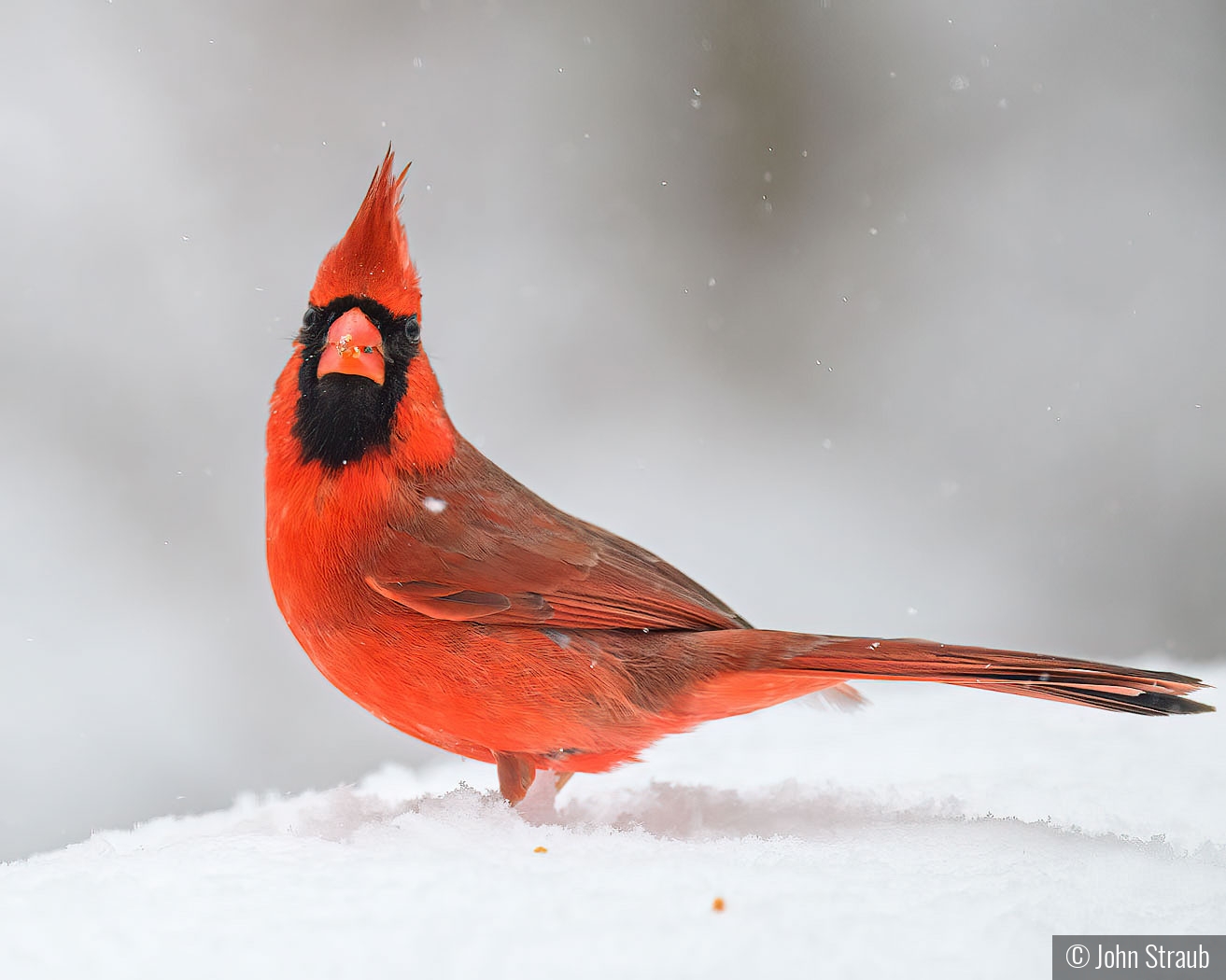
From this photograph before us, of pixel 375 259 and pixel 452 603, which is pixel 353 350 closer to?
pixel 375 259

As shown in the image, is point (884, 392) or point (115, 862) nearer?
point (115, 862)

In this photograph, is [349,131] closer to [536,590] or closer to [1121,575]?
[536,590]

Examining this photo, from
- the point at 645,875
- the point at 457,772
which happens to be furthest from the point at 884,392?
the point at 645,875

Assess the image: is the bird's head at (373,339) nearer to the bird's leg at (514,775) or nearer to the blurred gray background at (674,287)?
the bird's leg at (514,775)

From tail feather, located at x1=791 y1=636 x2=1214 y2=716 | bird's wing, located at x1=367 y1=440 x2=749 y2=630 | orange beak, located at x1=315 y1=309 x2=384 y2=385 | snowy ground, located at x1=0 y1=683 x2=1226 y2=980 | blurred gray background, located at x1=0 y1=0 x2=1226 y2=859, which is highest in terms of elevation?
blurred gray background, located at x1=0 y1=0 x2=1226 y2=859

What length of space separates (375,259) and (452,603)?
0.49 meters

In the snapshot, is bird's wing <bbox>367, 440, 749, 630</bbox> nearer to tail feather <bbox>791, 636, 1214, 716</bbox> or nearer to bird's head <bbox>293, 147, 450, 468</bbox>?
bird's head <bbox>293, 147, 450, 468</bbox>

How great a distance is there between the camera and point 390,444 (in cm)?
164

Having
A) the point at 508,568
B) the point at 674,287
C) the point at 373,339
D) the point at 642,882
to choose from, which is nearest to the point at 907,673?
the point at 642,882

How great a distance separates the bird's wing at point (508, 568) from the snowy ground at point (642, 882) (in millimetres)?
256

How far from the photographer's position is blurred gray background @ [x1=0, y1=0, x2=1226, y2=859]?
3482 millimetres

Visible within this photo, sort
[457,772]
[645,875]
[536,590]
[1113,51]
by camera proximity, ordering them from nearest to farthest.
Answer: [645,875]
[536,590]
[457,772]
[1113,51]

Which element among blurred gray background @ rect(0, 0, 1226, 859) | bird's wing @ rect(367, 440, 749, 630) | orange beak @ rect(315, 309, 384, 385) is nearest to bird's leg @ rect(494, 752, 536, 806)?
bird's wing @ rect(367, 440, 749, 630)

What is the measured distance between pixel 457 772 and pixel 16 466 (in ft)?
6.34
